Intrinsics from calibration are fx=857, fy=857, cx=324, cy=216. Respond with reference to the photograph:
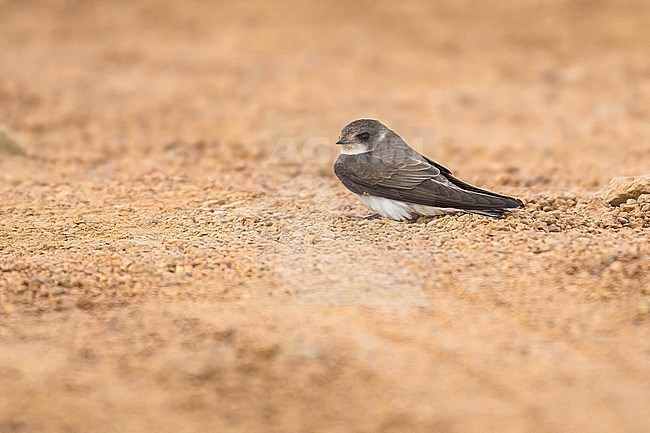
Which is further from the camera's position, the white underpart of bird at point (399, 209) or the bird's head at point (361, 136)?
the bird's head at point (361, 136)

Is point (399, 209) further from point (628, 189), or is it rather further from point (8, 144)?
point (8, 144)

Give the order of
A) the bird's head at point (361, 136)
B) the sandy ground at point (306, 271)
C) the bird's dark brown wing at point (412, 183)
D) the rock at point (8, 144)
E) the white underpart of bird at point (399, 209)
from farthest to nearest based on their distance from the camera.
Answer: the rock at point (8, 144)
the bird's head at point (361, 136)
the white underpart of bird at point (399, 209)
the bird's dark brown wing at point (412, 183)
the sandy ground at point (306, 271)

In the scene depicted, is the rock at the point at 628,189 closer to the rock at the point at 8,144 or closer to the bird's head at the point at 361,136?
the bird's head at the point at 361,136

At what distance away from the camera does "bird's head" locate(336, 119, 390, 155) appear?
235 inches

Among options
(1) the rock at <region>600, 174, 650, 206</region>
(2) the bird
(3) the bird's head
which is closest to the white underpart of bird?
(2) the bird

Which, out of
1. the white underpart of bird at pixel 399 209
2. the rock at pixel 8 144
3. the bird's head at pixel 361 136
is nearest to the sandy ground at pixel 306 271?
the white underpart of bird at pixel 399 209

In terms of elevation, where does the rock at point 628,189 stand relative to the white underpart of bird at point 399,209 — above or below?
above

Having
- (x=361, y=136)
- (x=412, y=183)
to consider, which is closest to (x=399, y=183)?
(x=412, y=183)

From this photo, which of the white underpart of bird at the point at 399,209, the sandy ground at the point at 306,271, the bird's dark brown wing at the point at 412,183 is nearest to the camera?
the sandy ground at the point at 306,271

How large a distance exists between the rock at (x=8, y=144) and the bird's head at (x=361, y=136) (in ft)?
11.9

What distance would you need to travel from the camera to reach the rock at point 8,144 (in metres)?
7.93

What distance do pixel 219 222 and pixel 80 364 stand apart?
Result: 1.99 m

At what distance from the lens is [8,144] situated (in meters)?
8.01

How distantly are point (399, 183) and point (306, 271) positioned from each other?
112cm
